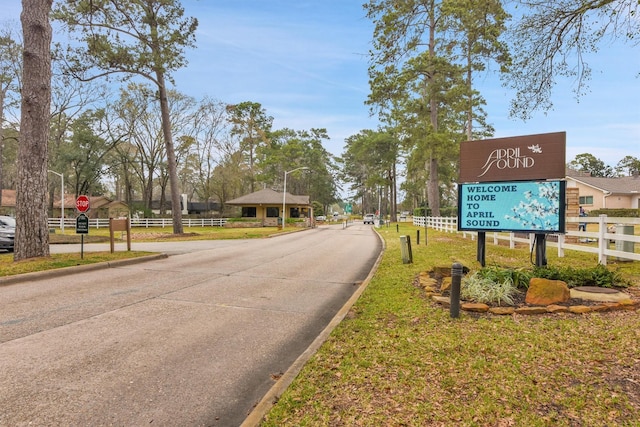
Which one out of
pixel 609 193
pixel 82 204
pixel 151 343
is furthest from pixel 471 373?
pixel 609 193

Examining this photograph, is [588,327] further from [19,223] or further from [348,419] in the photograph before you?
[19,223]

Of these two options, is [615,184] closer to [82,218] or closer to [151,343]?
[82,218]

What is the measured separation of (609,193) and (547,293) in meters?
41.0

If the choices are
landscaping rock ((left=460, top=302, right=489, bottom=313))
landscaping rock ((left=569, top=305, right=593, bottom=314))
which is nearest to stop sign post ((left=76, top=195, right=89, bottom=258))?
landscaping rock ((left=460, top=302, right=489, bottom=313))

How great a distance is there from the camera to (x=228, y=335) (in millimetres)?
5035

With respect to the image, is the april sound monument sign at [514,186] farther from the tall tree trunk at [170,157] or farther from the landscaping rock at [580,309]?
the tall tree trunk at [170,157]

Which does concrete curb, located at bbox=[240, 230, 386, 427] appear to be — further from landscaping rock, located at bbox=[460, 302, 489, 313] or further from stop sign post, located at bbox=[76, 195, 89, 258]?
stop sign post, located at bbox=[76, 195, 89, 258]

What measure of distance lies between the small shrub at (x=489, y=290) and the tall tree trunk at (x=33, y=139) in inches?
464

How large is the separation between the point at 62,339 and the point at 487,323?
5.83 m

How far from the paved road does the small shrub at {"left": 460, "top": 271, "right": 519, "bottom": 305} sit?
2.40 meters

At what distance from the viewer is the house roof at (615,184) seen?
1469 inches

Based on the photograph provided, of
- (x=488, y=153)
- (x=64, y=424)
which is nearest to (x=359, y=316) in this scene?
(x=64, y=424)

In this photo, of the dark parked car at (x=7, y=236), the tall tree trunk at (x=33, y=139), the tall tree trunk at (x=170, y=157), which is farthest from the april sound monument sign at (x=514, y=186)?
the tall tree trunk at (x=170, y=157)

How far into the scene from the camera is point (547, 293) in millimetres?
5785
